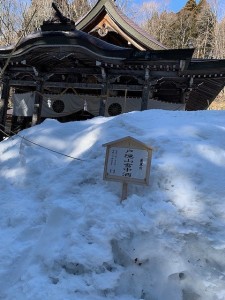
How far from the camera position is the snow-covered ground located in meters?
3.19

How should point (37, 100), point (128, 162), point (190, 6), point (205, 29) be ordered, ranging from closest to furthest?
1. point (128, 162)
2. point (37, 100)
3. point (205, 29)
4. point (190, 6)

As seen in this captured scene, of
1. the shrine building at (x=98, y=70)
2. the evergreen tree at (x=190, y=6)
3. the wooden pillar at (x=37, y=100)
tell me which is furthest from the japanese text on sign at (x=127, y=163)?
the evergreen tree at (x=190, y=6)

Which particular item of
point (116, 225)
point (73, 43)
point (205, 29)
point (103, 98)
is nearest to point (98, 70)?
point (103, 98)

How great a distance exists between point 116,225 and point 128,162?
81cm

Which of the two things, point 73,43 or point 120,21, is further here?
point 120,21

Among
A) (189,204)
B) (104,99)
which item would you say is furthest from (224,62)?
(189,204)

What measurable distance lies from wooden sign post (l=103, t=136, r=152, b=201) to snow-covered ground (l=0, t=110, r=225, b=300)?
0.76 feet

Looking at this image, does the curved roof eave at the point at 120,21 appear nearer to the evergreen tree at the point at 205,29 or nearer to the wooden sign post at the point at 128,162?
the wooden sign post at the point at 128,162

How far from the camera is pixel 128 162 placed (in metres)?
4.17

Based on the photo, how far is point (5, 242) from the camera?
3914mm

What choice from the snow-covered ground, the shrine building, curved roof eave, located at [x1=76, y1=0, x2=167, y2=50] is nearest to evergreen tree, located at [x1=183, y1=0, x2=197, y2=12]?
the shrine building

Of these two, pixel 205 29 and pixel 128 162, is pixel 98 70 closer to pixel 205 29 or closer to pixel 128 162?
pixel 128 162

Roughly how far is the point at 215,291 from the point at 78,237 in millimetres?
1457

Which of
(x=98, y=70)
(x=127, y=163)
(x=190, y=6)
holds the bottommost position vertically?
(x=127, y=163)
